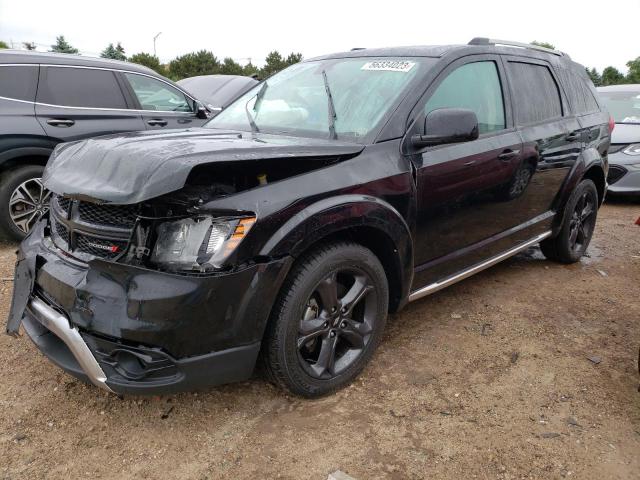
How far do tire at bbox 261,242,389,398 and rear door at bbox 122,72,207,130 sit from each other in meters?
3.52

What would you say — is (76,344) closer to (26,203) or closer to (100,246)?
(100,246)

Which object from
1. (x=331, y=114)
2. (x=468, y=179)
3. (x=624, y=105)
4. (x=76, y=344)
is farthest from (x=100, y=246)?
(x=624, y=105)

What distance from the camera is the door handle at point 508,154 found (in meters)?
3.39

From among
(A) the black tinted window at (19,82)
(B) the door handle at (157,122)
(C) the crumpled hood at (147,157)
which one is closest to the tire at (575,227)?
(C) the crumpled hood at (147,157)

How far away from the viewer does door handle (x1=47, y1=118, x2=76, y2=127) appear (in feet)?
16.1

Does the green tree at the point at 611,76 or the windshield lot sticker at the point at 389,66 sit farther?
the green tree at the point at 611,76

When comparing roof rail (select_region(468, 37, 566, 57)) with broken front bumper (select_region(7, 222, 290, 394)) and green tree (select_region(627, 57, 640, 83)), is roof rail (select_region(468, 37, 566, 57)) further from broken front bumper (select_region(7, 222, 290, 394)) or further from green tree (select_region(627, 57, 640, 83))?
green tree (select_region(627, 57, 640, 83))

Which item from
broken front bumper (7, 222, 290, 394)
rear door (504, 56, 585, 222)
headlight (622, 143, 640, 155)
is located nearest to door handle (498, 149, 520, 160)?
rear door (504, 56, 585, 222)

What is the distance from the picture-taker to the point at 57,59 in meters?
5.13

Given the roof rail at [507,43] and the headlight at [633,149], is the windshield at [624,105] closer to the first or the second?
the headlight at [633,149]

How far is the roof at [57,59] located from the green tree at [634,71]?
162 feet

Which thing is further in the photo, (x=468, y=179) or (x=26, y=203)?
(x=26, y=203)

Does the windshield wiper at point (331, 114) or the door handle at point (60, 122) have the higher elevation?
the windshield wiper at point (331, 114)

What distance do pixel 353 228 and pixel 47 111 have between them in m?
3.78
